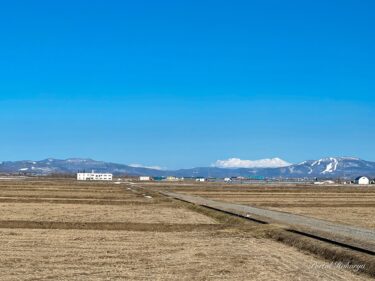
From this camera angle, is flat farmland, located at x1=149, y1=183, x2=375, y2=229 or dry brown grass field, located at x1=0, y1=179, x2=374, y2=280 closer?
dry brown grass field, located at x1=0, y1=179, x2=374, y2=280

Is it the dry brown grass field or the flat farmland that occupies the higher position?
the flat farmland

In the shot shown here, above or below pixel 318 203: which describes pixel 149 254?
below

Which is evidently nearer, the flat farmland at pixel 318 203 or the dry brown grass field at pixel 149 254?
the dry brown grass field at pixel 149 254

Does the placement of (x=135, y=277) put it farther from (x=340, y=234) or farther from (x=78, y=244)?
(x=340, y=234)

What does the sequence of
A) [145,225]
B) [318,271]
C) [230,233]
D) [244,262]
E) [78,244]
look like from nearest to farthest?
[318,271] < [244,262] < [78,244] < [230,233] < [145,225]

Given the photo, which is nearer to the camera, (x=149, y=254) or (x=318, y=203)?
(x=149, y=254)

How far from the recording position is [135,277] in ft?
47.9

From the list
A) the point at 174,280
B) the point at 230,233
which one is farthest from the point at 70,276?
the point at 230,233

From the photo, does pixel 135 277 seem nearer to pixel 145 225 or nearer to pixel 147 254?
pixel 147 254

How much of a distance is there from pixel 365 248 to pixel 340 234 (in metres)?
5.24

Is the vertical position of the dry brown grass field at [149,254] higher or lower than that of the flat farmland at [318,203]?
lower

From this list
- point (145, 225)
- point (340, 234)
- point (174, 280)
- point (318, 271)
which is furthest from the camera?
point (145, 225)

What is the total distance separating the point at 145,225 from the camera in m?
30.4

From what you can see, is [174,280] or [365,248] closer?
[174,280]
